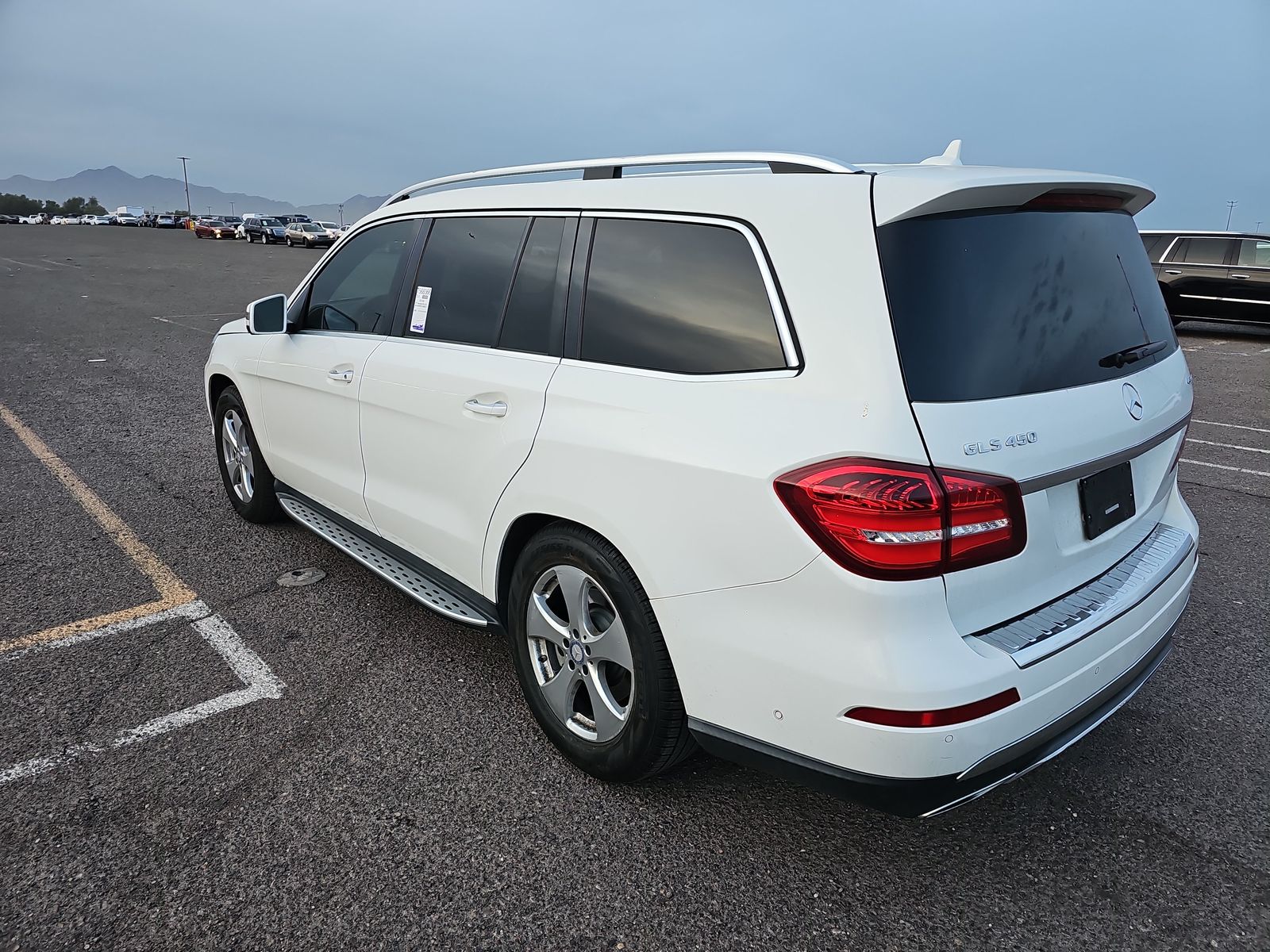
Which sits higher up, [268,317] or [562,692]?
[268,317]

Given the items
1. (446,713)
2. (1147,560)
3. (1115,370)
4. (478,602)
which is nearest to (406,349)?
(478,602)

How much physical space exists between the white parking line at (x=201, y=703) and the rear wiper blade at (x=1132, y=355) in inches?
118

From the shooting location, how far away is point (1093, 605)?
2.27m

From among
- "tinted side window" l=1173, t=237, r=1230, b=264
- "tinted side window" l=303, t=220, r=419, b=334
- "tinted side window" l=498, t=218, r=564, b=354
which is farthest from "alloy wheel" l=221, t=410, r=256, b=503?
"tinted side window" l=1173, t=237, r=1230, b=264

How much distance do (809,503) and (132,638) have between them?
305 cm

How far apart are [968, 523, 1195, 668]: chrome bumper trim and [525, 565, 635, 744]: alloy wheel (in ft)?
3.34

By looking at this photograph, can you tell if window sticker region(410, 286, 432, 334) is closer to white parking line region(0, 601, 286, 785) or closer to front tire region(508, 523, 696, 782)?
front tire region(508, 523, 696, 782)

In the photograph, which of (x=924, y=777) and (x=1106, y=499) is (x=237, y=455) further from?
(x=1106, y=499)

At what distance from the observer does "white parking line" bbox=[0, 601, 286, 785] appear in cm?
278

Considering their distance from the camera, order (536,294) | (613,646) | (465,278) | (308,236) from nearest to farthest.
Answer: (613,646) → (536,294) → (465,278) → (308,236)

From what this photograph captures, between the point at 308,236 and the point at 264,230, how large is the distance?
9105mm

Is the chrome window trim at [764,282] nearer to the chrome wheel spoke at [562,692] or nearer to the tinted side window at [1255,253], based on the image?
the chrome wheel spoke at [562,692]

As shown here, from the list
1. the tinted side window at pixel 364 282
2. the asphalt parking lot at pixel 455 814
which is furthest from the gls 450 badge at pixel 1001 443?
the tinted side window at pixel 364 282

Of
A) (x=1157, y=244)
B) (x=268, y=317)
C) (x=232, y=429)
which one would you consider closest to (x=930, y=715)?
(x=268, y=317)
